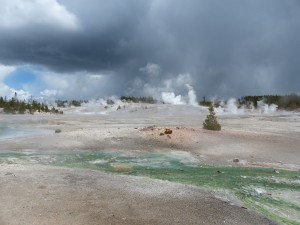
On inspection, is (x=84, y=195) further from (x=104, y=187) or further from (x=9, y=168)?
(x=9, y=168)

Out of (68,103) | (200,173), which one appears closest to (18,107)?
(68,103)

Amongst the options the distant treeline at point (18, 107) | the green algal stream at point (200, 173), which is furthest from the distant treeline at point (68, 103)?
the green algal stream at point (200, 173)

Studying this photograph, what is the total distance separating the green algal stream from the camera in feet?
44.0

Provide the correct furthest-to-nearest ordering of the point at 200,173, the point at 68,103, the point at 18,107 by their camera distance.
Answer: the point at 68,103 < the point at 18,107 < the point at 200,173

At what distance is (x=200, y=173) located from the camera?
18.5 meters

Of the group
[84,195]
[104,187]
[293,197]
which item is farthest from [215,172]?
[84,195]

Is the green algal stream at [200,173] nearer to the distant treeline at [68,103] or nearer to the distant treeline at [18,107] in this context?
the distant treeline at [18,107]

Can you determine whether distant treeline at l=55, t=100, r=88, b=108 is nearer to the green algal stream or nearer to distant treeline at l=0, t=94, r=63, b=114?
distant treeline at l=0, t=94, r=63, b=114

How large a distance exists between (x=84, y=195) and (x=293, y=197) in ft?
23.6

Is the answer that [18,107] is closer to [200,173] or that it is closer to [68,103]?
[68,103]

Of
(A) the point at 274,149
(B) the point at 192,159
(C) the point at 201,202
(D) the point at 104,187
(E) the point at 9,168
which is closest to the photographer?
(C) the point at 201,202

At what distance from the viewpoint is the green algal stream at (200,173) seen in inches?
528

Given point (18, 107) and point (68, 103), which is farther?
point (68, 103)

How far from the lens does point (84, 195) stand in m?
12.7
